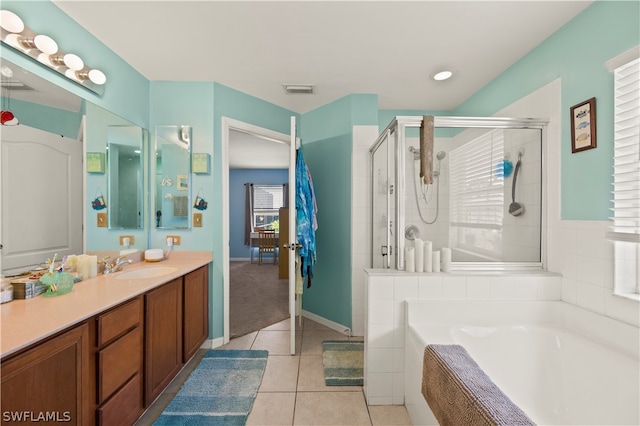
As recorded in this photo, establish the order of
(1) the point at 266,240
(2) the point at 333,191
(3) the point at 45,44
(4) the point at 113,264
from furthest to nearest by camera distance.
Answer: (1) the point at 266,240 < (2) the point at 333,191 < (4) the point at 113,264 < (3) the point at 45,44

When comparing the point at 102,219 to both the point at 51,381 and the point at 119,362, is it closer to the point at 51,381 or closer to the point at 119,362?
the point at 119,362

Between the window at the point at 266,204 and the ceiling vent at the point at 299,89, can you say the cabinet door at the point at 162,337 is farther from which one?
the window at the point at 266,204

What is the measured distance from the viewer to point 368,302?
5.54 ft

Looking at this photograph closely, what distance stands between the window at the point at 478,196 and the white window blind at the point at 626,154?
70 cm

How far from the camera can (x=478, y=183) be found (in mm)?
2307

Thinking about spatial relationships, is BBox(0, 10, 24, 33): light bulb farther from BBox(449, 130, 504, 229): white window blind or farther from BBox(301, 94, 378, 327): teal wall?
BBox(449, 130, 504, 229): white window blind

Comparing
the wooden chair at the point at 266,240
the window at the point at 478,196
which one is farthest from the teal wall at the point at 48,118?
the wooden chair at the point at 266,240

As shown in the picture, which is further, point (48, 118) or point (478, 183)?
point (478, 183)

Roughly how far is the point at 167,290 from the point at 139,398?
600 millimetres

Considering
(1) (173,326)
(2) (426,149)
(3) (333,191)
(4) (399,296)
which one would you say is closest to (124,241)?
(1) (173,326)

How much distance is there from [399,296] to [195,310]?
1.62 meters

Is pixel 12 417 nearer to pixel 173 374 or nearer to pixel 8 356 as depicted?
pixel 8 356

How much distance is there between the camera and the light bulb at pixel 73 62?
1582 mm

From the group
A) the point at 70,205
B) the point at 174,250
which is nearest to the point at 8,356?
the point at 70,205
